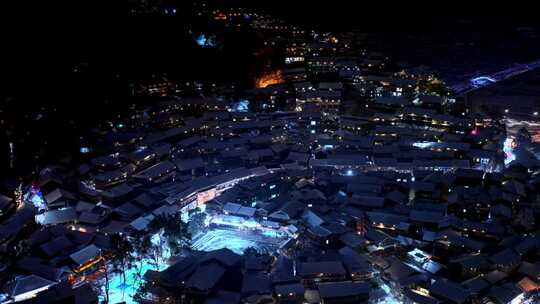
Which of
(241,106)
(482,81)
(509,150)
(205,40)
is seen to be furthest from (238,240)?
(482,81)

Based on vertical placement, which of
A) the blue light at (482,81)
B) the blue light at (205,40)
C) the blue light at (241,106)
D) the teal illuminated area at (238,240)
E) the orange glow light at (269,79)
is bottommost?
the teal illuminated area at (238,240)

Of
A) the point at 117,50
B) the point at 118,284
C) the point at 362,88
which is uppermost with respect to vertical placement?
the point at 117,50

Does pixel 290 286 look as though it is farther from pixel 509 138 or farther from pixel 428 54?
pixel 428 54

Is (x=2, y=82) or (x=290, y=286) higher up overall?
(x=2, y=82)

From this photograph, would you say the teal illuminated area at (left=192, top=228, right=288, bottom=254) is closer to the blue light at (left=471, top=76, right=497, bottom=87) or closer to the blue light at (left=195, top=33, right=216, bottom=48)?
the blue light at (left=195, top=33, right=216, bottom=48)

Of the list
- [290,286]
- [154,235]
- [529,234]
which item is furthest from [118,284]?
[529,234]

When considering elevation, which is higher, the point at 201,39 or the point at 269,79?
the point at 201,39

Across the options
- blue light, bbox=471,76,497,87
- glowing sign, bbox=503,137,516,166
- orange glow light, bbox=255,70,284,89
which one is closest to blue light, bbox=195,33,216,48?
orange glow light, bbox=255,70,284,89

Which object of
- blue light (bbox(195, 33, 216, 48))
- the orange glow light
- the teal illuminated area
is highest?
blue light (bbox(195, 33, 216, 48))

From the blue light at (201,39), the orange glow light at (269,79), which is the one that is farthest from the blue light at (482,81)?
the blue light at (201,39)

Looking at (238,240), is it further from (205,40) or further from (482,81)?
(482,81)

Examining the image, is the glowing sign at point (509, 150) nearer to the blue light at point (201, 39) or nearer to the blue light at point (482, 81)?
the blue light at point (482, 81)
